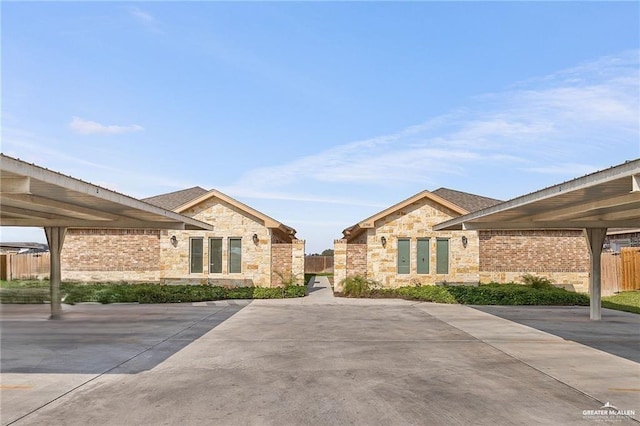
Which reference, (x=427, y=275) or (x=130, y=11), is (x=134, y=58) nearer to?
(x=130, y=11)

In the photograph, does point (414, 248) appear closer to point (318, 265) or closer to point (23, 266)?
point (23, 266)

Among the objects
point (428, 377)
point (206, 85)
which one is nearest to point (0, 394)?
point (428, 377)

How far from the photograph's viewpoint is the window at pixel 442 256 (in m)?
24.6

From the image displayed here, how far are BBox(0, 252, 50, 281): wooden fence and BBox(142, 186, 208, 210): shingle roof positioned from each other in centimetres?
713

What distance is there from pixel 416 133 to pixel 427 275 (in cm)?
687

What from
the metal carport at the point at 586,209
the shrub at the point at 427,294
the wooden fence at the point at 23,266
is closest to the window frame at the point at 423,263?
the shrub at the point at 427,294

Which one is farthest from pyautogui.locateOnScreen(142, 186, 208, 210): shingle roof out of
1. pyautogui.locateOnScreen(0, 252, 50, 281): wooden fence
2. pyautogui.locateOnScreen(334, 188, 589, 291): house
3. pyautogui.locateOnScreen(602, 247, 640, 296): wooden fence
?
pyautogui.locateOnScreen(602, 247, 640, 296): wooden fence

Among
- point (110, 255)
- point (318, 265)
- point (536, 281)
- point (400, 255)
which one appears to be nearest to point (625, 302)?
point (536, 281)

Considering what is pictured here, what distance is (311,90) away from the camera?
792 inches

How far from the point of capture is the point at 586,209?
12039mm

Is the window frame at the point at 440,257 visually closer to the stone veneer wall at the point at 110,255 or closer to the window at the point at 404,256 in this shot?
the window at the point at 404,256

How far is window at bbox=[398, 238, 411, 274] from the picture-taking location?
24.5m

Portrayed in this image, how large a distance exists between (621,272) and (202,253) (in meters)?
21.0

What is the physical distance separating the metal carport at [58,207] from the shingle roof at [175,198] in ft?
26.6
